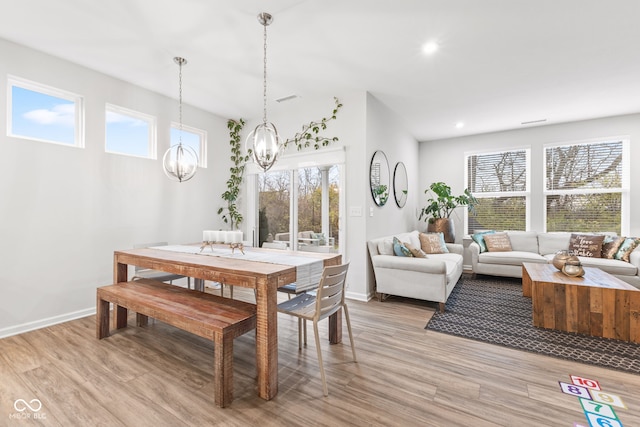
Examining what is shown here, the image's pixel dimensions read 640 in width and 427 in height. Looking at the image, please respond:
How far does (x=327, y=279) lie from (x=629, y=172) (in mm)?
5849

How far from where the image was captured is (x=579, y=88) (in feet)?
12.4

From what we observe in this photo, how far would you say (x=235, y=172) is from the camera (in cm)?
517

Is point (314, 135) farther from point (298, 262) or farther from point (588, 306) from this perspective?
point (588, 306)

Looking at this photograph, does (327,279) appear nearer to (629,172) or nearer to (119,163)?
(119,163)

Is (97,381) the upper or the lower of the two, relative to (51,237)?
lower

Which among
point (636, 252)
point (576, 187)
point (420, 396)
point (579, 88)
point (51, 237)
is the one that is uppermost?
point (579, 88)

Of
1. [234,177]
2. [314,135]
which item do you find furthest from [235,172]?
[314,135]

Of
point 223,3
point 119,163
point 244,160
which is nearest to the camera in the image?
point 223,3

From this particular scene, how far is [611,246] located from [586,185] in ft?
4.34

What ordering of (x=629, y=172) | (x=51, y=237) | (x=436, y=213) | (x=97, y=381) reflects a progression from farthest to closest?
(x=436, y=213) → (x=629, y=172) → (x=51, y=237) → (x=97, y=381)

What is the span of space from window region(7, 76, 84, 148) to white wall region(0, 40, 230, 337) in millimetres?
79

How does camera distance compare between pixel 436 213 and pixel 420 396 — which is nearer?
pixel 420 396

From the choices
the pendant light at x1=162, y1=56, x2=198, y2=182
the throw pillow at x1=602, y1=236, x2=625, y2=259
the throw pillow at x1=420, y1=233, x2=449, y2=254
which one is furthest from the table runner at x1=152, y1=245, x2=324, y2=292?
the throw pillow at x1=602, y1=236, x2=625, y2=259

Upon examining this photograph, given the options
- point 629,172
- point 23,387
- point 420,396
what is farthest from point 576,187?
point 23,387
